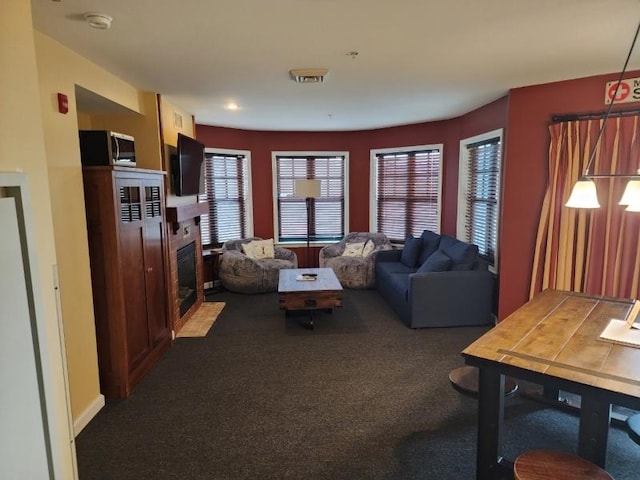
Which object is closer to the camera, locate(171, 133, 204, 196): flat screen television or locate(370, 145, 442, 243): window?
locate(171, 133, 204, 196): flat screen television

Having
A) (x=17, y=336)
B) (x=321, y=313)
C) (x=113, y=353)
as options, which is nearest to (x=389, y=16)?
(x=17, y=336)

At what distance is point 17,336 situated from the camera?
1.42 metres

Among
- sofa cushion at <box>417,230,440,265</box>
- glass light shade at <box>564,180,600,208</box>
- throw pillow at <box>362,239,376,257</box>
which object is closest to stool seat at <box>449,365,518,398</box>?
glass light shade at <box>564,180,600,208</box>

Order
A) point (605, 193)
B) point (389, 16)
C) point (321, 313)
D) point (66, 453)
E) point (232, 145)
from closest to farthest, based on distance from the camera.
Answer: point (66, 453)
point (389, 16)
point (605, 193)
point (321, 313)
point (232, 145)

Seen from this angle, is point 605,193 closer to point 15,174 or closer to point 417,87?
point 417,87

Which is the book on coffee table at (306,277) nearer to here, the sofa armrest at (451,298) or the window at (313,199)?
the sofa armrest at (451,298)

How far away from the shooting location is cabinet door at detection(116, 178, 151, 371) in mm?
2977

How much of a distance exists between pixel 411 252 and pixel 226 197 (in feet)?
10.1

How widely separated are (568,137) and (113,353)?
425 centimetres

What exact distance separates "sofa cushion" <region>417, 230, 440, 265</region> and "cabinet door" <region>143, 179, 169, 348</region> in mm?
3497

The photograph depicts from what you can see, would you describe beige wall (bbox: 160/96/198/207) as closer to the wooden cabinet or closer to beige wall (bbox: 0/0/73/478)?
the wooden cabinet

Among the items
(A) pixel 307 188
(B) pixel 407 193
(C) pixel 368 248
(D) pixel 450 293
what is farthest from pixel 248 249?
(D) pixel 450 293

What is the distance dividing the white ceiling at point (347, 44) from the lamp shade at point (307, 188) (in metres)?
2.18

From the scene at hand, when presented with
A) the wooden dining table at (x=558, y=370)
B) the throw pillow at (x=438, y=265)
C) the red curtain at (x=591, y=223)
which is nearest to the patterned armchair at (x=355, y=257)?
the throw pillow at (x=438, y=265)
